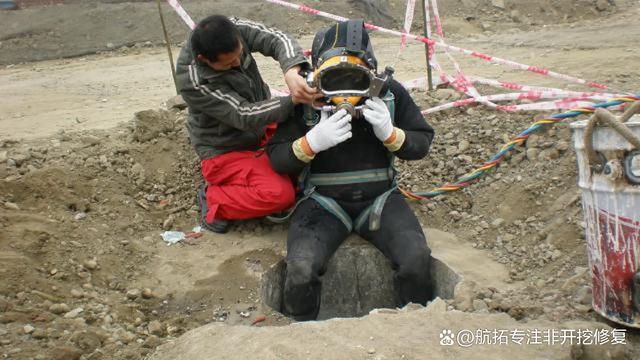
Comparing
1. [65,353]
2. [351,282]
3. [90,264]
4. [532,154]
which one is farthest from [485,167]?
[65,353]

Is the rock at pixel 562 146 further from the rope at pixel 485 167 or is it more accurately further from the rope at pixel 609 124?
the rope at pixel 609 124

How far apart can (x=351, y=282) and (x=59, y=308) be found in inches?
63.8

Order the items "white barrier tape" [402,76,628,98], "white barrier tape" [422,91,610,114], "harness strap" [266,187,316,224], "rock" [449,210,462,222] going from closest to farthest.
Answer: "harness strap" [266,187,316,224] → "rock" [449,210,462,222] → "white barrier tape" [422,91,610,114] → "white barrier tape" [402,76,628,98]

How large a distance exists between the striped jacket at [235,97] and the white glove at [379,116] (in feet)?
1.49

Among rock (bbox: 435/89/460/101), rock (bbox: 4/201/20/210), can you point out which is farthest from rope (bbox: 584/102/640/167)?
rock (bbox: 4/201/20/210)

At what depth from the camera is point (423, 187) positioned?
438 centimetres

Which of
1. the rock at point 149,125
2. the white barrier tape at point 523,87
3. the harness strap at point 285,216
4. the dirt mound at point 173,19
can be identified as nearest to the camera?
the harness strap at point 285,216

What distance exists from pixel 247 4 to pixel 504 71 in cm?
680

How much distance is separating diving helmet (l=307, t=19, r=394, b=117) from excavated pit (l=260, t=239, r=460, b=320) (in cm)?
89

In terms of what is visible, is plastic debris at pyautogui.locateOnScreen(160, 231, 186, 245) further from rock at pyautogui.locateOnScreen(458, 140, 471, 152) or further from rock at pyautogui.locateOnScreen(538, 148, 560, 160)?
rock at pyautogui.locateOnScreen(538, 148, 560, 160)

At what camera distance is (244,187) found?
12.7 ft

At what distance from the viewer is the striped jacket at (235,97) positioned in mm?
3615

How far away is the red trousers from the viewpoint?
12.4 feet

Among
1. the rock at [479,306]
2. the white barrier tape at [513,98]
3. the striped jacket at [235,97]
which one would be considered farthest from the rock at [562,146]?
the striped jacket at [235,97]
